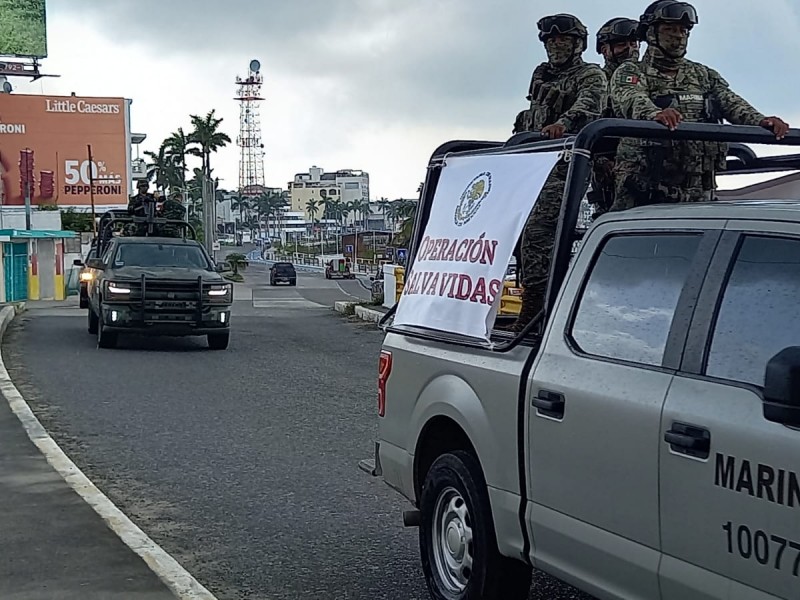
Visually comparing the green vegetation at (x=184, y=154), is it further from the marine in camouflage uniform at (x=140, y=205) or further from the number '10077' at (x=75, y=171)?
the marine in camouflage uniform at (x=140, y=205)

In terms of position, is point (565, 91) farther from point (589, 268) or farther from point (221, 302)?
point (221, 302)

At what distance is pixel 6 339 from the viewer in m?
19.2

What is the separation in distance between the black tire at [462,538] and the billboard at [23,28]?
73473 mm

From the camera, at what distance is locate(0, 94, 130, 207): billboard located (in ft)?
249

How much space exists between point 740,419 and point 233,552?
383cm

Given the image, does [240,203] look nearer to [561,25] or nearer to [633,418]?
[561,25]

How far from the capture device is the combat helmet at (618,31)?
7039 millimetres

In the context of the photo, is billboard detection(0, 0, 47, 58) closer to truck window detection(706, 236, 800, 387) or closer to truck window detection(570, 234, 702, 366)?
truck window detection(570, 234, 702, 366)

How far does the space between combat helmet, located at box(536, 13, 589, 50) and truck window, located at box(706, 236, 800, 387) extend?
341 cm

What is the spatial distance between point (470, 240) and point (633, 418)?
156 cm

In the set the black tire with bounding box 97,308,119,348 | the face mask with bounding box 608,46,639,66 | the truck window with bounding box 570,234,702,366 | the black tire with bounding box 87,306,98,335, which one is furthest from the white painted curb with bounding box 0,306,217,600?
the black tire with bounding box 87,306,98,335

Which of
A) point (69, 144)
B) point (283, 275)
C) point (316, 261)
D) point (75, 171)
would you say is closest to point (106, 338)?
point (283, 275)

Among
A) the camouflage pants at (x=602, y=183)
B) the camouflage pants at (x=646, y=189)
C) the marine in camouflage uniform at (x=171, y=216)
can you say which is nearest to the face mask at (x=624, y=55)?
the camouflage pants at (x=602, y=183)

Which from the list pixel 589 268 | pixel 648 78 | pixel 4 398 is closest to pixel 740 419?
pixel 589 268
